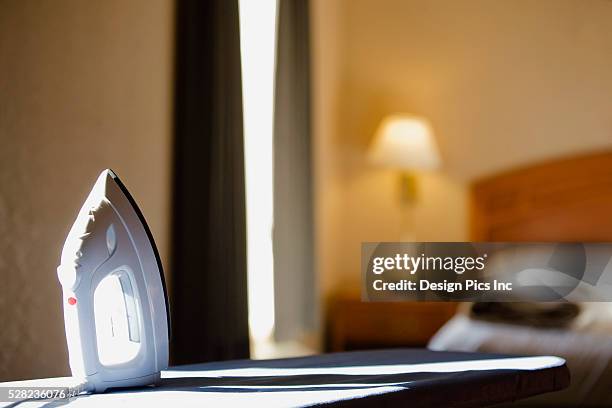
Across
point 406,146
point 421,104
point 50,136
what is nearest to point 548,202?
point 406,146

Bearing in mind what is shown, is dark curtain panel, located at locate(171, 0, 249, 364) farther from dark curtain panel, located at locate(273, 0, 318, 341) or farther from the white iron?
the white iron

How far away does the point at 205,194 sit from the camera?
59.4 inches

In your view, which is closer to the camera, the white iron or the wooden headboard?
the white iron

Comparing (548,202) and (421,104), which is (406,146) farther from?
(548,202)

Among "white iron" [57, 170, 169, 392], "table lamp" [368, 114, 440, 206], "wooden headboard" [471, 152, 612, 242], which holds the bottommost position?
"white iron" [57, 170, 169, 392]

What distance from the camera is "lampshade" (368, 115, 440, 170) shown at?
2727mm

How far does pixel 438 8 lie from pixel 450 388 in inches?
87.6

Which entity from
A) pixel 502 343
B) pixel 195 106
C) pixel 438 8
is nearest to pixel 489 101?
pixel 438 8

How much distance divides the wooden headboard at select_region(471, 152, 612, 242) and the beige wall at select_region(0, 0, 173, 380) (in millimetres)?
1603

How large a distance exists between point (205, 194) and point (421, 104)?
64.1 inches

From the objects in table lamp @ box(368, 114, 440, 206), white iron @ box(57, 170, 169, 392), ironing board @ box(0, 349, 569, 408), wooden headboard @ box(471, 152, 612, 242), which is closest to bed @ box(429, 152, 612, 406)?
wooden headboard @ box(471, 152, 612, 242)

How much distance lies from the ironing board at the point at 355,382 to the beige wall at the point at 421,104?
64.7 inches

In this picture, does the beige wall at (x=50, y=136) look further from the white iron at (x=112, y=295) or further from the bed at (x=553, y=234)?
the bed at (x=553, y=234)

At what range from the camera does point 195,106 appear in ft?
4.89
